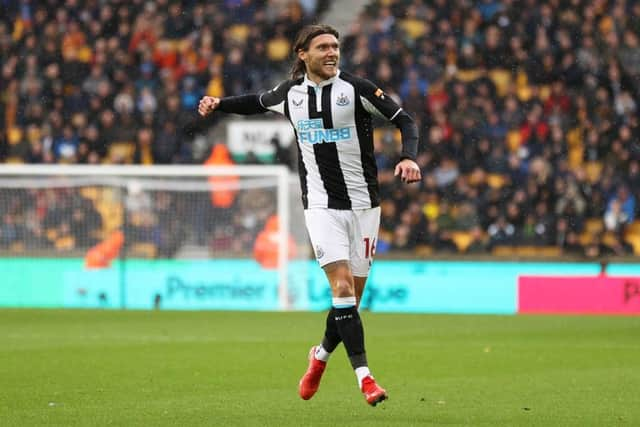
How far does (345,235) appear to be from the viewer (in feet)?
22.5

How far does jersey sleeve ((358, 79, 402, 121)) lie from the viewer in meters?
6.75

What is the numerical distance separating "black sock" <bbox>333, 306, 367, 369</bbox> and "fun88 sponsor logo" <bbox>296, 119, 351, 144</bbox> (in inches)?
35.4

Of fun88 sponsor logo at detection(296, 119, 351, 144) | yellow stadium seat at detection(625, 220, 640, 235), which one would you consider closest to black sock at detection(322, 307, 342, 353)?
fun88 sponsor logo at detection(296, 119, 351, 144)

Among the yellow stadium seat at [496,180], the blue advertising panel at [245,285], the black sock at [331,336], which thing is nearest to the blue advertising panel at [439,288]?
the blue advertising panel at [245,285]

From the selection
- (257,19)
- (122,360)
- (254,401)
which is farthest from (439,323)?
(257,19)

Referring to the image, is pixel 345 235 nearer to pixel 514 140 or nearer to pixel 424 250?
pixel 424 250

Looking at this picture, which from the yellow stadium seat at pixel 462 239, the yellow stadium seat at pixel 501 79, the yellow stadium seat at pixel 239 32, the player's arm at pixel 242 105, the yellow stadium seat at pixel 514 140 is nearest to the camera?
the player's arm at pixel 242 105

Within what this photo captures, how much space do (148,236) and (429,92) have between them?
599 cm

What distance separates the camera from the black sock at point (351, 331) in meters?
6.56

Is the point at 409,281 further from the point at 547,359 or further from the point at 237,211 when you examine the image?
the point at 547,359

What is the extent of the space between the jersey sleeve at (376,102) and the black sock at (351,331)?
3.38 feet

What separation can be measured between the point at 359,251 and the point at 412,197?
539 inches

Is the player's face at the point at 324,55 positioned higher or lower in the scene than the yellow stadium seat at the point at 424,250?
higher

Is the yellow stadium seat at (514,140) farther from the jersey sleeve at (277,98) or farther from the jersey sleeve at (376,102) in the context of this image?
the jersey sleeve at (376,102)
